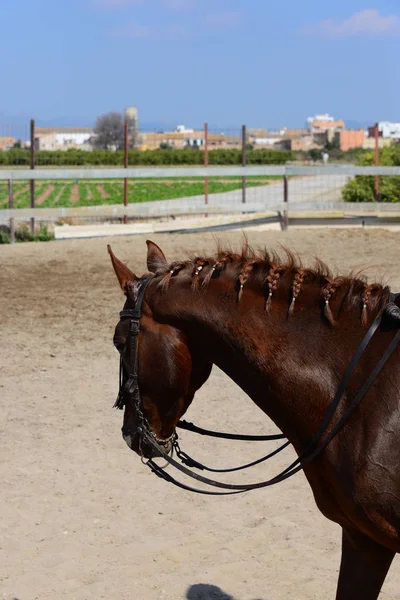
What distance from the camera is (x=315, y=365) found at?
299cm

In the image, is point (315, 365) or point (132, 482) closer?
point (315, 365)

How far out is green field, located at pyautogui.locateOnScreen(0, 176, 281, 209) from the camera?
31.5m

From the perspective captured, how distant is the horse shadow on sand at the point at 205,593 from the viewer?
4.17 metres

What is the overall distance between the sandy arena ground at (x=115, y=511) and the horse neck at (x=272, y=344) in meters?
1.57

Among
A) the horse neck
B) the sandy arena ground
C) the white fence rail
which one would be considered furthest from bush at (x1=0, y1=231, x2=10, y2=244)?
the horse neck

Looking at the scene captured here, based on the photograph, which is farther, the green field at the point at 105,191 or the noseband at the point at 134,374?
the green field at the point at 105,191

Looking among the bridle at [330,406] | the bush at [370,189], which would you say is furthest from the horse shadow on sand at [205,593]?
the bush at [370,189]

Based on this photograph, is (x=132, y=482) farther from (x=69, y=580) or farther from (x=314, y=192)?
(x=314, y=192)

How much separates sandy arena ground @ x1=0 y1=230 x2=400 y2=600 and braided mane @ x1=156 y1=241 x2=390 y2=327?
183 centimetres

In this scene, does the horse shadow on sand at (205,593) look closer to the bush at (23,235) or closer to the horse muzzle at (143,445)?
the horse muzzle at (143,445)

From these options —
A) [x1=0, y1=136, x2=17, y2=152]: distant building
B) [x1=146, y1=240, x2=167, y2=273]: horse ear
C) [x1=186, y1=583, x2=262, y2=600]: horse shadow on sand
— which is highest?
[x1=0, y1=136, x2=17, y2=152]: distant building

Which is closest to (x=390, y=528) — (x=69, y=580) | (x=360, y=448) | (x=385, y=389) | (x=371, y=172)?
(x=360, y=448)

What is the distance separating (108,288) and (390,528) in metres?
8.22

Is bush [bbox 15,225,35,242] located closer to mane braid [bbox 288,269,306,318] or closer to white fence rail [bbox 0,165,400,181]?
white fence rail [bbox 0,165,400,181]
